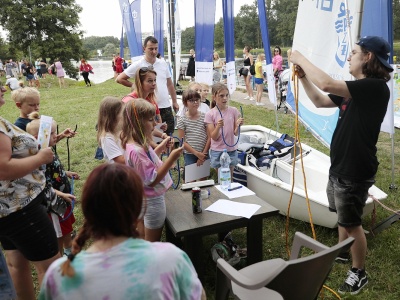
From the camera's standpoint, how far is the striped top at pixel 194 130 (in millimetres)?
3484

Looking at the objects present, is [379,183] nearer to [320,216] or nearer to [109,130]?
[320,216]

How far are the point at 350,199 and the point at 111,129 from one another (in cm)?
177

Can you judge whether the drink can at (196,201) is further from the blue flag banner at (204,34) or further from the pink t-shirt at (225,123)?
the blue flag banner at (204,34)

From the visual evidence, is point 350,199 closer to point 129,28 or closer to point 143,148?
point 143,148

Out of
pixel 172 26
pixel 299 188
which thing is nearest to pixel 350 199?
pixel 299 188

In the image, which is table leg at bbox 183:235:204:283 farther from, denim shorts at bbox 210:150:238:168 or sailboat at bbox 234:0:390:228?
denim shorts at bbox 210:150:238:168

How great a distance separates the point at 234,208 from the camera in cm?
228

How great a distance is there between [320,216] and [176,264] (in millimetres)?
2269

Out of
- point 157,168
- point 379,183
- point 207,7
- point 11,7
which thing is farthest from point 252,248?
point 11,7

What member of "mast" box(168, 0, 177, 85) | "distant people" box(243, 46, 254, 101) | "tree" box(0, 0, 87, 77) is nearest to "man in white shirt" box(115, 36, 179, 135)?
"mast" box(168, 0, 177, 85)

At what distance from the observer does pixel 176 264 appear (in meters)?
0.98

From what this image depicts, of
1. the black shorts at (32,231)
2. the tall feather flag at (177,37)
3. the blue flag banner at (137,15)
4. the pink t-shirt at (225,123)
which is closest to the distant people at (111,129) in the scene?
the black shorts at (32,231)

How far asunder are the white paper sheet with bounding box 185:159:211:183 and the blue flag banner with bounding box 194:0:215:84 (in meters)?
2.54

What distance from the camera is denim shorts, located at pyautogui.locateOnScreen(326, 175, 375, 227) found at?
2.11m
